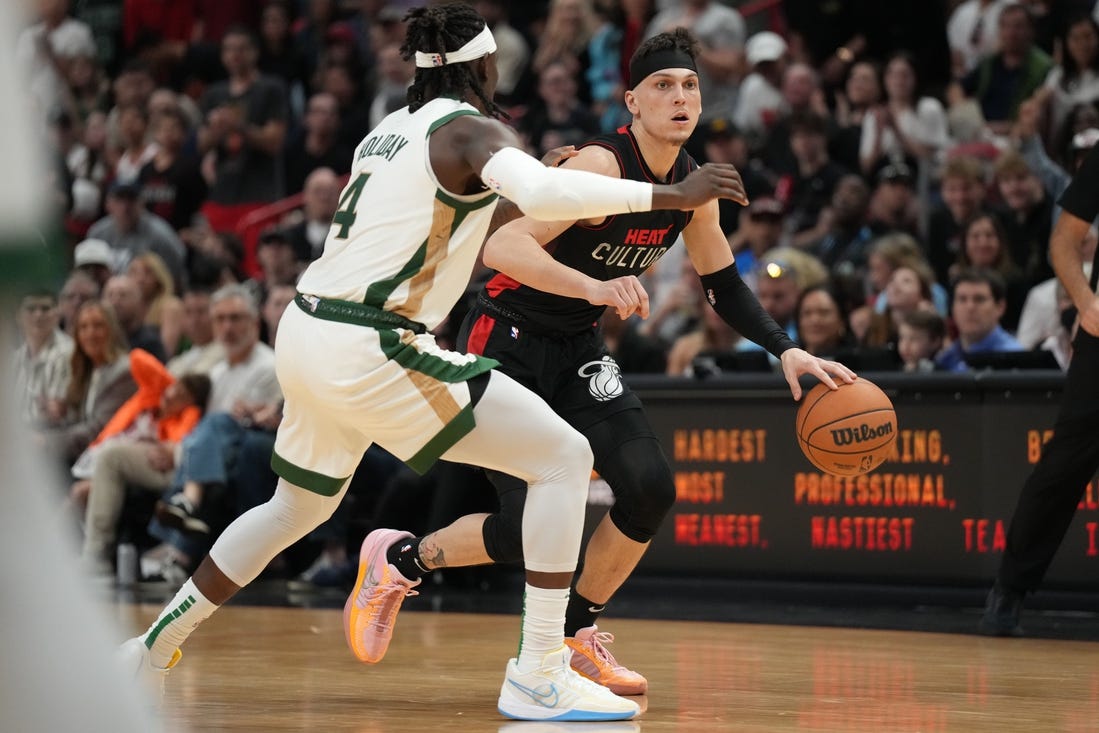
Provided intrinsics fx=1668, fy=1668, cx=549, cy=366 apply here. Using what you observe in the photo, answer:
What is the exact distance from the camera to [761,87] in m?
13.8

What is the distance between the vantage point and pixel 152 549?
39.2 ft

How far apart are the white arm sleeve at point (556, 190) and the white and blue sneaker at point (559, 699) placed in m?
1.51

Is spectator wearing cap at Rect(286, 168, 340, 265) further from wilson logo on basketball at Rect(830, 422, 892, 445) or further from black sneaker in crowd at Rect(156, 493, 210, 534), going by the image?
wilson logo on basketball at Rect(830, 422, 892, 445)

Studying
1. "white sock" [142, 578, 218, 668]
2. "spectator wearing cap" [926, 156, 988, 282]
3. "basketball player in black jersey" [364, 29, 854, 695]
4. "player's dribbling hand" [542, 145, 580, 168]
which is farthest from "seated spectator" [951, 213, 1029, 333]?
"white sock" [142, 578, 218, 668]

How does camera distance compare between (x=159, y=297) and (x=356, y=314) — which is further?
(x=159, y=297)

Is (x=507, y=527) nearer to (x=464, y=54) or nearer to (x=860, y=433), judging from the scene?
(x=860, y=433)

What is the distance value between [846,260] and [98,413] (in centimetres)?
556

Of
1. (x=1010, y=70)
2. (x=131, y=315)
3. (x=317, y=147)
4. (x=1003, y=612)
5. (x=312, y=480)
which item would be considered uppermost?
(x=1010, y=70)

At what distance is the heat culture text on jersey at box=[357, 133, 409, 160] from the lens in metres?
5.39

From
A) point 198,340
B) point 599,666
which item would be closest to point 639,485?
point 599,666

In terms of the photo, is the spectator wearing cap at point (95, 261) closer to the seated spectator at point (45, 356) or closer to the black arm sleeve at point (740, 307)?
the seated spectator at point (45, 356)

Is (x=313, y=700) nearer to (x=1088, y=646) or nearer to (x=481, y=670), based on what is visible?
(x=481, y=670)

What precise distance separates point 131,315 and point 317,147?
3.32m

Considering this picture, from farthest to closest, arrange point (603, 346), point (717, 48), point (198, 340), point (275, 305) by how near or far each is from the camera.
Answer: point (717, 48) → point (198, 340) → point (275, 305) → point (603, 346)
